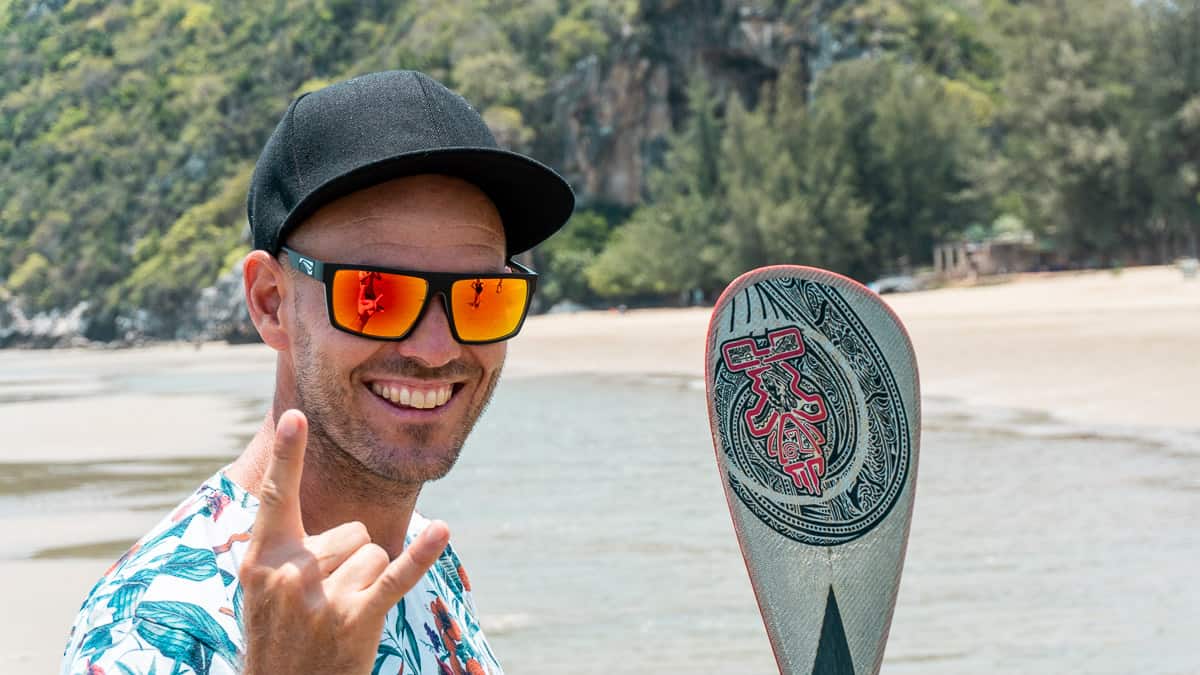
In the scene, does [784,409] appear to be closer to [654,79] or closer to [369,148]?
[369,148]

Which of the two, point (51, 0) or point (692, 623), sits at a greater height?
point (51, 0)

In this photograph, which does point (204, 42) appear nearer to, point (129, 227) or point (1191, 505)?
point (129, 227)

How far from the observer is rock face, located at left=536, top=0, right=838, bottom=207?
58750 mm

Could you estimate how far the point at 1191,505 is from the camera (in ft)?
28.2

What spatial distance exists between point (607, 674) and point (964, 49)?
62503 mm

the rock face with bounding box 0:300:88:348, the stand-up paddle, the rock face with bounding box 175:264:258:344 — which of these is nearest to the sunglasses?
the stand-up paddle

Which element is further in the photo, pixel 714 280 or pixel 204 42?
pixel 204 42

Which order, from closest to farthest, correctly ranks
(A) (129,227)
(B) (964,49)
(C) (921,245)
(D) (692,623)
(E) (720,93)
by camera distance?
(D) (692,623) < (C) (921,245) < (E) (720,93) < (B) (964,49) < (A) (129,227)

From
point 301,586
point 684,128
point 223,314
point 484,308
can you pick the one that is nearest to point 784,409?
point 484,308

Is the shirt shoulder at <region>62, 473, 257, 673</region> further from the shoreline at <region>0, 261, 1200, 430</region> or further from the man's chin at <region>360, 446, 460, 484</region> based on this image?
the shoreline at <region>0, 261, 1200, 430</region>

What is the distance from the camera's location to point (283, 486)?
1.19 metres

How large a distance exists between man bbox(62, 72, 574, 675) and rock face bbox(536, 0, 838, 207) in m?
55.9

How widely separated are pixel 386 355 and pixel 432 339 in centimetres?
5

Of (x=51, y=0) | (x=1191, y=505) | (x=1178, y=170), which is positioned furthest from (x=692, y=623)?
(x=51, y=0)
